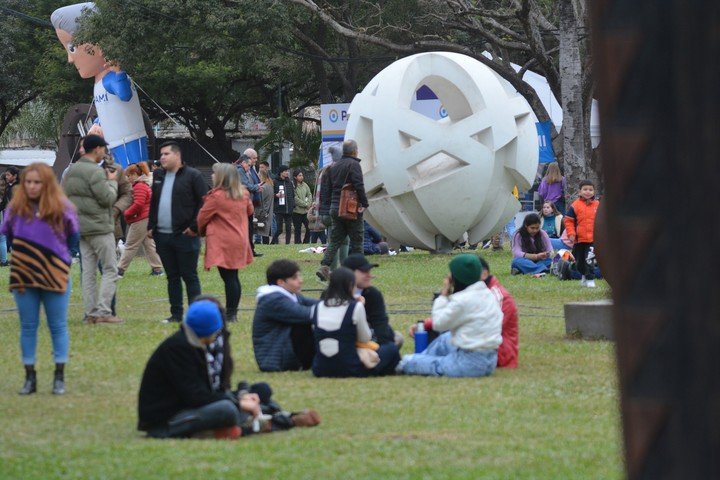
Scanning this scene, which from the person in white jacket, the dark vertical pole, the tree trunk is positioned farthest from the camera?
the tree trunk

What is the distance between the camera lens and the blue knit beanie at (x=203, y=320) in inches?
310

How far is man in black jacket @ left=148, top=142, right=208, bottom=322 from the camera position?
13469 mm

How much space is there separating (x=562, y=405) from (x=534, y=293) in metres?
8.76

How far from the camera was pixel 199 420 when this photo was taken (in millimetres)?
7988

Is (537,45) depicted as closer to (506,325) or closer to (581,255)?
(581,255)

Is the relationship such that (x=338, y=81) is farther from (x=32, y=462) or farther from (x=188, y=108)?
(x=32, y=462)

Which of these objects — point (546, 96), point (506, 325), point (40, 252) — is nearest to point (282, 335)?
point (506, 325)

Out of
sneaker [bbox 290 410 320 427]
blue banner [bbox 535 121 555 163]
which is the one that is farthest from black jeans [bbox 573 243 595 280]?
blue banner [bbox 535 121 555 163]

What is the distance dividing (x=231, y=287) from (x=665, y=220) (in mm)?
13078

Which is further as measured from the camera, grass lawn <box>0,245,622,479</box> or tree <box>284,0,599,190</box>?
tree <box>284,0,599,190</box>

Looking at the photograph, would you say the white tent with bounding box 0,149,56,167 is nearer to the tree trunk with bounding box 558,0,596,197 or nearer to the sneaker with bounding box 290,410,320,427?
the tree trunk with bounding box 558,0,596,197

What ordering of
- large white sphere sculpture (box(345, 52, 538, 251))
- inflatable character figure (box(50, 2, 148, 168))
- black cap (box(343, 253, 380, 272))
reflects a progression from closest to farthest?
black cap (box(343, 253, 380, 272)), large white sphere sculpture (box(345, 52, 538, 251)), inflatable character figure (box(50, 2, 148, 168))

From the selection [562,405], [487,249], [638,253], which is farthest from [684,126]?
[487,249]

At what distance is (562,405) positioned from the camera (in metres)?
8.98
